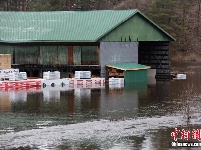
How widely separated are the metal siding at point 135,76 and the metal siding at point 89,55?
3.75m

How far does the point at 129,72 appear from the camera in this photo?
57.3 meters

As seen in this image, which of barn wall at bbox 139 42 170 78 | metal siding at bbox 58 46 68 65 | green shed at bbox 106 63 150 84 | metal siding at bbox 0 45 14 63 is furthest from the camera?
barn wall at bbox 139 42 170 78

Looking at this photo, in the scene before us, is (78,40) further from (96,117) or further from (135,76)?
(96,117)

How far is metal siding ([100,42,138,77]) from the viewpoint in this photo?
58469 millimetres

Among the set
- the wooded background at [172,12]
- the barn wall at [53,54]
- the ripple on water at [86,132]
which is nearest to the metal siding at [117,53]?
the barn wall at [53,54]

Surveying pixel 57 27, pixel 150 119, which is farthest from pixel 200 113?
pixel 57 27

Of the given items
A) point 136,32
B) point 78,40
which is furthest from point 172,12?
point 78,40

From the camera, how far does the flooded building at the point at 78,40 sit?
2313 inches

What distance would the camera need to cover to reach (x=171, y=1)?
3871 inches

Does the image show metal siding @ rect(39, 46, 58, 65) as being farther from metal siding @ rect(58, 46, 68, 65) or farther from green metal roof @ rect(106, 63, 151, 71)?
green metal roof @ rect(106, 63, 151, 71)

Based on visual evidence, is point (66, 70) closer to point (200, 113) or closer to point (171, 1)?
point (200, 113)

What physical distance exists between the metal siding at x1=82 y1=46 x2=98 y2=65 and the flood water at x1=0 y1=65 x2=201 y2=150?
7.45m

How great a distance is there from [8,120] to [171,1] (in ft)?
225

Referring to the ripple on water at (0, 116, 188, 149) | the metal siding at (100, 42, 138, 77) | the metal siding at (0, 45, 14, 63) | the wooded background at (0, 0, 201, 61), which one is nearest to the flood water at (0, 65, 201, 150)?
the ripple on water at (0, 116, 188, 149)
